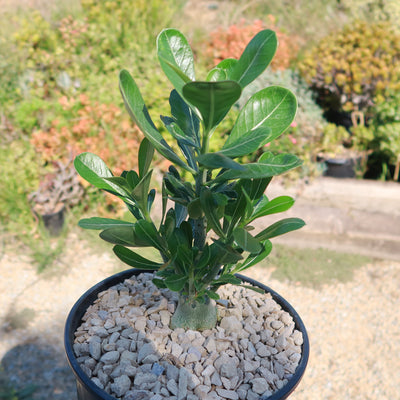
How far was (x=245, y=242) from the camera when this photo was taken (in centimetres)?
110

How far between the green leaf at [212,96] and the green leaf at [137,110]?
0.17 metres

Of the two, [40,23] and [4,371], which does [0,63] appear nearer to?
[40,23]

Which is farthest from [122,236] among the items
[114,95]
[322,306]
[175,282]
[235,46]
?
[235,46]

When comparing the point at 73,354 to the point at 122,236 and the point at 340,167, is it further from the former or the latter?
the point at 340,167

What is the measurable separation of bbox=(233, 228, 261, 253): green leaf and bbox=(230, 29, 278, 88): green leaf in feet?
1.26

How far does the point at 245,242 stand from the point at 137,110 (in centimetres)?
45

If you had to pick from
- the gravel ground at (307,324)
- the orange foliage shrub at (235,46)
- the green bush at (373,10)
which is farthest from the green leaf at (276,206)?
the green bush at (373,10)

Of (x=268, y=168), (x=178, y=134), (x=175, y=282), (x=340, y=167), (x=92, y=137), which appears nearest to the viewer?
(x=268, y=168)

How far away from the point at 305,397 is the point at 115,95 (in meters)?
3.08

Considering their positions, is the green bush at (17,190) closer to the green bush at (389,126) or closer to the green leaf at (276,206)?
the green leaf at (276,206)

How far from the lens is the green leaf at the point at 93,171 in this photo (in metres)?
1.28

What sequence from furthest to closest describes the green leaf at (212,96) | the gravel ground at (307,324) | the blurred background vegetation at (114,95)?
the blurred background vegetation at (114,95) → the gravel ground at (307,324) → the green leaf at (212,96)

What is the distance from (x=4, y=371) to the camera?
2342 millimetres

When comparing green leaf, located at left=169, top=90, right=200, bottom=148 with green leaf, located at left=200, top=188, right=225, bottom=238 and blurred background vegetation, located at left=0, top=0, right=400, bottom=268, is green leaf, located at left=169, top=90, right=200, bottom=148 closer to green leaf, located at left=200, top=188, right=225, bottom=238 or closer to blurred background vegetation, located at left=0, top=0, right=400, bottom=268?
green leaf, located at left=200, top=188, right=225, bottom=238
